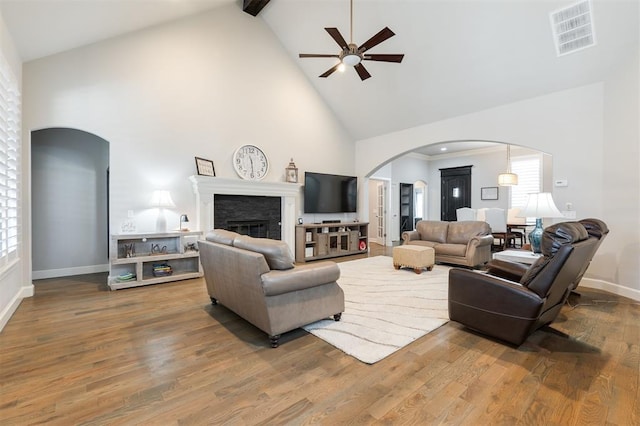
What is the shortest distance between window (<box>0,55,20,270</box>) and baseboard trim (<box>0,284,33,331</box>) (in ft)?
1.50

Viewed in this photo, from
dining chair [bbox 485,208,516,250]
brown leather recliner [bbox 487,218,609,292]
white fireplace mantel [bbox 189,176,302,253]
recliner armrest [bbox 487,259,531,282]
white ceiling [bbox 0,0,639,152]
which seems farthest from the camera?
dining chair [bbox 485,208,516,250]

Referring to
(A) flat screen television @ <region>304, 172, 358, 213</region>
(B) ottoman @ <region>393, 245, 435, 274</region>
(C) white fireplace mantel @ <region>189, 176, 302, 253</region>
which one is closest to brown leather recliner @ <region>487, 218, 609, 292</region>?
(B) ottoman @ <region>393, 245, 435, 274</region>

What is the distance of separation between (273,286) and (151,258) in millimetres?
2984

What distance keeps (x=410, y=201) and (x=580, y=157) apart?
6113mm

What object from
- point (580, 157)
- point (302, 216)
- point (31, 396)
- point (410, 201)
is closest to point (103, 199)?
point (302, 216)

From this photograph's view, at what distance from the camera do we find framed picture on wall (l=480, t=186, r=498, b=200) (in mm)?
8797

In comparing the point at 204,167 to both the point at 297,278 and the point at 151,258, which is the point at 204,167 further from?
the point at 297,278

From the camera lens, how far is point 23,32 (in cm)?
322

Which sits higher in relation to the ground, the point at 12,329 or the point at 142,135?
the point at 142,135

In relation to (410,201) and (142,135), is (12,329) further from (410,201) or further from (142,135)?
(410,201)

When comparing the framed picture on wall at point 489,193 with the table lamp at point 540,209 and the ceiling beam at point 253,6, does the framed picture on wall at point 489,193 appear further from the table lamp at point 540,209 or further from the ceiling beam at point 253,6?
the ceiling beam at point 253,6

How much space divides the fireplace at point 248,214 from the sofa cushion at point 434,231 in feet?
10.6

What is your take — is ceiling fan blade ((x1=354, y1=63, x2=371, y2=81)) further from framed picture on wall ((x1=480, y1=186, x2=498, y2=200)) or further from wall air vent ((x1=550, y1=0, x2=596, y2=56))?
framed picture on wall ((x1=480, y1=186, x2=498, y2=200))

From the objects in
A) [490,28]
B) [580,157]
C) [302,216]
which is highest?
[490,28]
